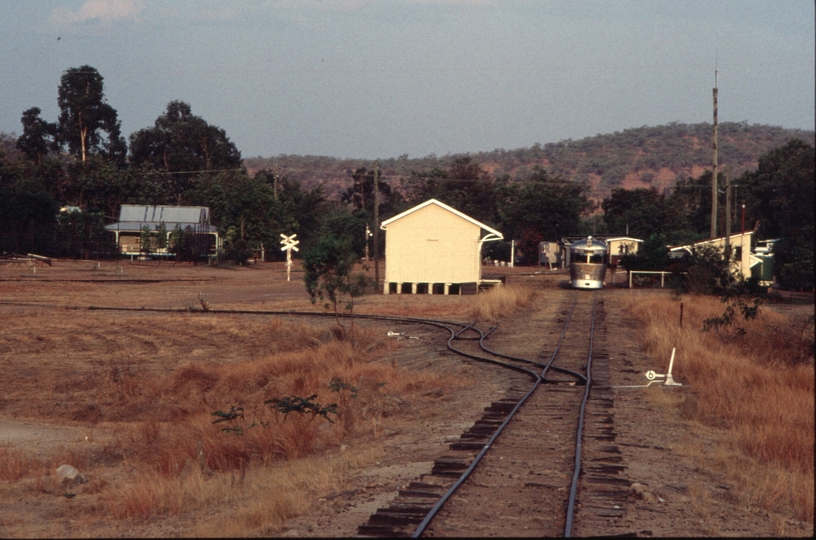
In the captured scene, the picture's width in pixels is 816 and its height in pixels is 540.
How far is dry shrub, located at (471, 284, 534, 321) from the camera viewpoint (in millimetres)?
32219

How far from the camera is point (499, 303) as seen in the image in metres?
33.7

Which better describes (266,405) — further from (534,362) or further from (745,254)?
(745,254)

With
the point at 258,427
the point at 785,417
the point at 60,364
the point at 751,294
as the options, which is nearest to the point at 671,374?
the point at 785,417

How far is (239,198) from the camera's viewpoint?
236 ft

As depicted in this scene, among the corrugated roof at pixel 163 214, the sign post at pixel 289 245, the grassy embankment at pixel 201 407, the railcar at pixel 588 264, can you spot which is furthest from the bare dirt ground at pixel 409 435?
the corrugated roof at pixel 163 214

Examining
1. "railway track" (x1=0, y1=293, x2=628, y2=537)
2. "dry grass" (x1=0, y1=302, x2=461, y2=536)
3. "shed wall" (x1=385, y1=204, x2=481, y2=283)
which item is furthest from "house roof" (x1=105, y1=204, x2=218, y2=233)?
"railway track" (x1=0, y1=293, x2=628, y2=537)

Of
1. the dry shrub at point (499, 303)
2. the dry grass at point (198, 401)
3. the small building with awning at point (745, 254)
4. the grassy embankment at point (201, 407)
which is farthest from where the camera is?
the small building with awning at point (745, 254)

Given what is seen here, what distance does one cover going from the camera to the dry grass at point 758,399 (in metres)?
9.21

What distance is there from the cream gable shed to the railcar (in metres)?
7.31

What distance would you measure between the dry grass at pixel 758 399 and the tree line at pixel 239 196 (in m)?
30.2

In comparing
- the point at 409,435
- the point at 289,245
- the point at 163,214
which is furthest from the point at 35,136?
the point at 409,435

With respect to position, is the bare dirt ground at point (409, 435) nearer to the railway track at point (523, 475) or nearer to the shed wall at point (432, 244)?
the railway track at point (523, 475)

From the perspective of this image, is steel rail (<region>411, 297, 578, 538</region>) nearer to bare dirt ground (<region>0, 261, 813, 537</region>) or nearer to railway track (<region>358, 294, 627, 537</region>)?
railway track (<region>358, 294, 627, 537</region>)

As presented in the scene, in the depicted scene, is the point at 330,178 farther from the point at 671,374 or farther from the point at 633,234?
the point at 671,374
